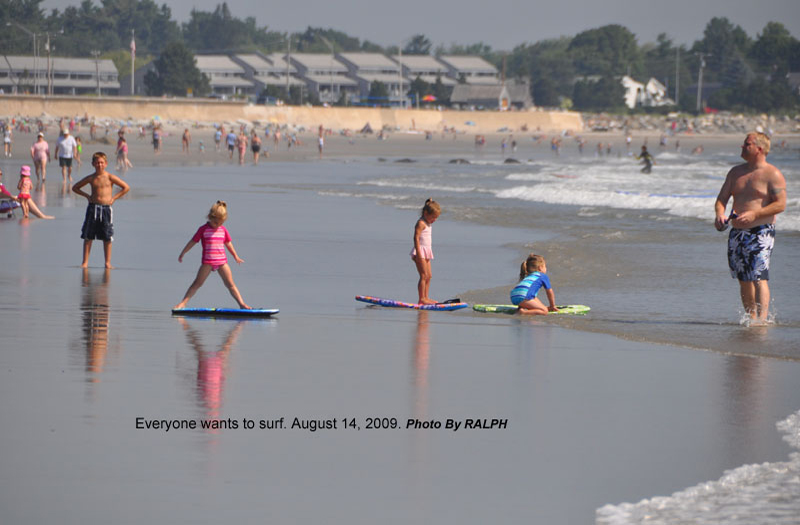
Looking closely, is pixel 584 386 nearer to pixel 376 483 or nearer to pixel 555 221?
pixel 376 483

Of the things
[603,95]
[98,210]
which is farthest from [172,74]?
[98,210]

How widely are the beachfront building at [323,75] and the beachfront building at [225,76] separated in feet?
28.5

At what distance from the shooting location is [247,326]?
9203 mm

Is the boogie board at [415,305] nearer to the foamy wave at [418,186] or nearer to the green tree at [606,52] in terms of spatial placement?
the foamy wave at [418,186]

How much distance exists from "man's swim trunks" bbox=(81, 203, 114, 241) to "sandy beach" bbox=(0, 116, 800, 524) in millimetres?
484

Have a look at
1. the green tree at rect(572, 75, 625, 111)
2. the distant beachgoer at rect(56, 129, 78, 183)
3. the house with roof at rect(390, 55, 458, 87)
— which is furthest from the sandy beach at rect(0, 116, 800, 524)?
the green tree at rect(572, 75, 625, 111)

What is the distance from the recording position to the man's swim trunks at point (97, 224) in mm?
12703

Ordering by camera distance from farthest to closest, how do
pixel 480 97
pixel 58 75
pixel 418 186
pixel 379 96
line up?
pixel 480 97
pixel 379 96
pixel 58 75
pixel 418 186

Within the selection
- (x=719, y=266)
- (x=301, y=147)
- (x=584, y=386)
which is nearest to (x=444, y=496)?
(x=584, y=386)

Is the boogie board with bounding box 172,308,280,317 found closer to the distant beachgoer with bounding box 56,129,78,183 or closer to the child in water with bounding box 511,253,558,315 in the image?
the child in water with bounding box 511,253,558,315

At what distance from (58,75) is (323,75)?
40.0 metres

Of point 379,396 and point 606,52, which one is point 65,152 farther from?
point 606,52

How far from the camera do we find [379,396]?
675cm

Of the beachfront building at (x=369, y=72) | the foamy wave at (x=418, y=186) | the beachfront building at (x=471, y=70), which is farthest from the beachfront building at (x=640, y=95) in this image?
the foamy wave at (x=418, y=186)
